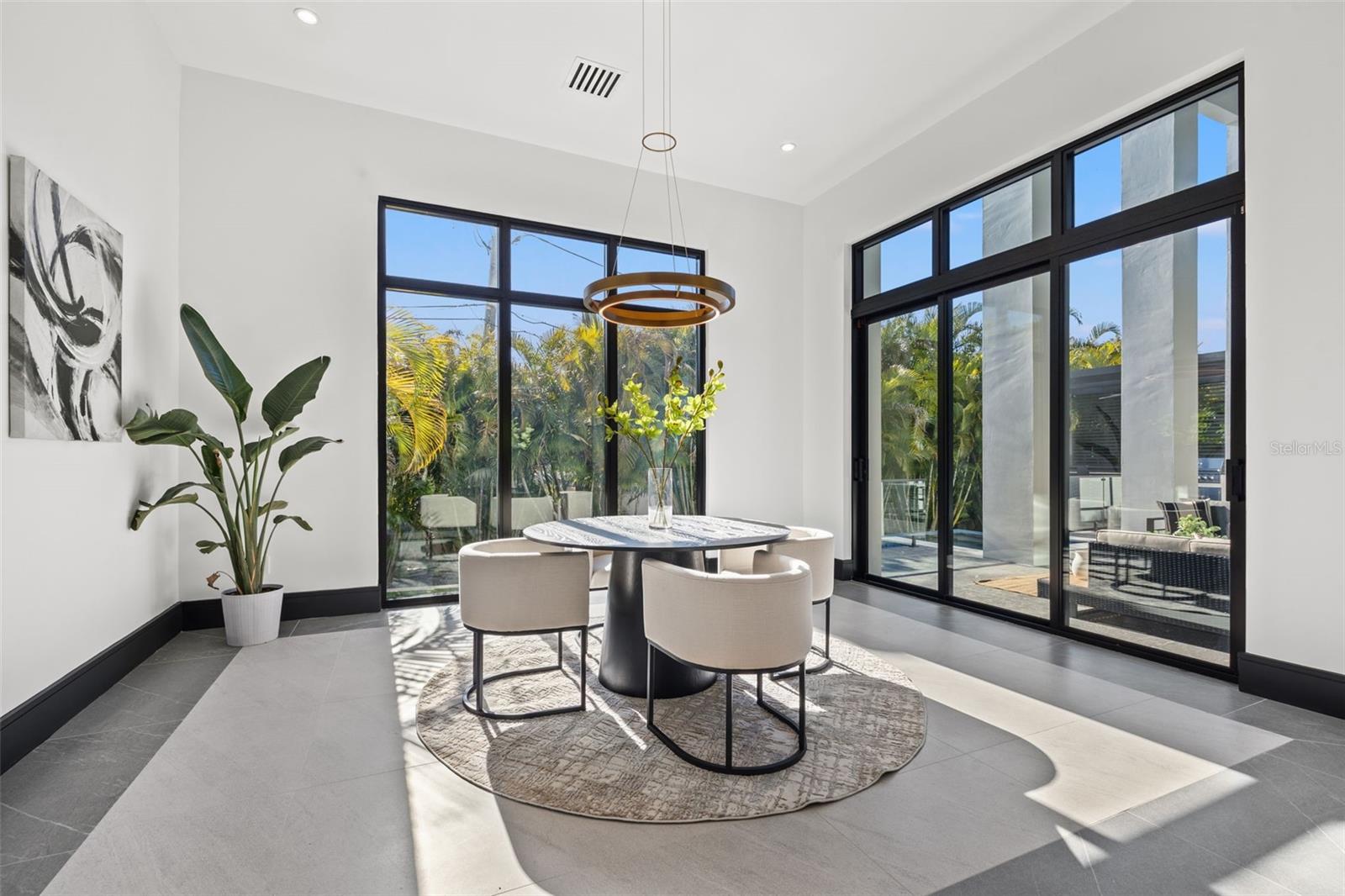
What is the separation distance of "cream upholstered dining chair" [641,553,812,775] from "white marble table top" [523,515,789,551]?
0.27 meters

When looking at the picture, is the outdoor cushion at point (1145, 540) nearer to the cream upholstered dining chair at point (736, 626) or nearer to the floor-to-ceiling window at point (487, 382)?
the cream upholstered dining chair at point (736, 626)

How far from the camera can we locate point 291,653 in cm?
368

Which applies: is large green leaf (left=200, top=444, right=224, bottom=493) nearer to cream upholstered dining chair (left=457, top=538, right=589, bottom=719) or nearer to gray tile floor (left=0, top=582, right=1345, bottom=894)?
gray tile floor (left=0, top=582, right=1345, bottom=894)

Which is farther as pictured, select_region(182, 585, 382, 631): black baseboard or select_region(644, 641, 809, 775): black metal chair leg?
select_region(182, 585, 382, 631): black baseboard

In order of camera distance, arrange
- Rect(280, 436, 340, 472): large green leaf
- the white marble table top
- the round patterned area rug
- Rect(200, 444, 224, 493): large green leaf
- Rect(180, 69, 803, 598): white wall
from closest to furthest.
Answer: the round patterned area rug < the white marble table top < Rect(200, 444, 224, 493): large green leaf < Rect(280, 436, 340, 472): large green leaf < Rect(180, 69, 803, 598): white wall

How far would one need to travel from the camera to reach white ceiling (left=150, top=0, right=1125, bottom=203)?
3.71 metres

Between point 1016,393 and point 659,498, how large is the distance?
2.76 m

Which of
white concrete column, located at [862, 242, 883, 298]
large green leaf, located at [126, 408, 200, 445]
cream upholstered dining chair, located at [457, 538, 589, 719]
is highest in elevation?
white concrete column, located at [862, 242, 883, 298]

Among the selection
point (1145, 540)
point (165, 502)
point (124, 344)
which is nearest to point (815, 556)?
point (1145, 540)

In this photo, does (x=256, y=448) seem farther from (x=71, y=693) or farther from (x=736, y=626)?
(x=736, y=626)

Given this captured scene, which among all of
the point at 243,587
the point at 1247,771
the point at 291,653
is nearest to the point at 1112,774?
the point at 1247,771

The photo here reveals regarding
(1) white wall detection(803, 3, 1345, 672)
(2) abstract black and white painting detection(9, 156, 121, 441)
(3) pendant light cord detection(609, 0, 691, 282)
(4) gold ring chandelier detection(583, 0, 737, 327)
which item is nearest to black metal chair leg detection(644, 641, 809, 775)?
(4) gold ring chandelier detection(583, 0, 737, 327)

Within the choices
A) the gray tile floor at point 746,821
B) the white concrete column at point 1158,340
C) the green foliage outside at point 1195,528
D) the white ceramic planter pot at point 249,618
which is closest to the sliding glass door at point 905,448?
the white concrete column at point 1158,340

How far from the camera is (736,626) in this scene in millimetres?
2297
